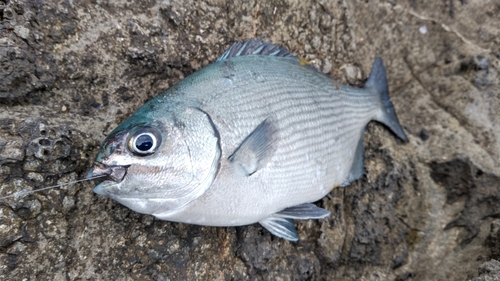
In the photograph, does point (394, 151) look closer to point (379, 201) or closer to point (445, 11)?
point (379, 201)

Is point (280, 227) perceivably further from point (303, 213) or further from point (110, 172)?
point (110, 172)

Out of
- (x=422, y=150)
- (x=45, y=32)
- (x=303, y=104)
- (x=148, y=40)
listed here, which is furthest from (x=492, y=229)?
(x=45, y=32)

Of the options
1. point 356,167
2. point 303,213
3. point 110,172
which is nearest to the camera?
point 110,172

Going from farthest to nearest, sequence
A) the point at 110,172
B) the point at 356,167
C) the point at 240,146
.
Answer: the point at 356,167, the point at 240,146, the point at 110,172

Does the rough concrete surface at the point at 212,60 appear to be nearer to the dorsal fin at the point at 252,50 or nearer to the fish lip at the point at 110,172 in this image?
the dorsal fin at the point at 252,50

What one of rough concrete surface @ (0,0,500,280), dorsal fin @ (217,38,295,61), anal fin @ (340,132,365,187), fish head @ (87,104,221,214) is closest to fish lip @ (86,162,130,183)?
fish head @ (87,104,221,214)

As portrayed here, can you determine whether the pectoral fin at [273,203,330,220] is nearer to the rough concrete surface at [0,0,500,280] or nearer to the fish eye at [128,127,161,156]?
the rough concrete surface at [0,0,500,280]

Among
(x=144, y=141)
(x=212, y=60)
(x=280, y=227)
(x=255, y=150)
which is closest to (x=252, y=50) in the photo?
(x=212, y=60)
